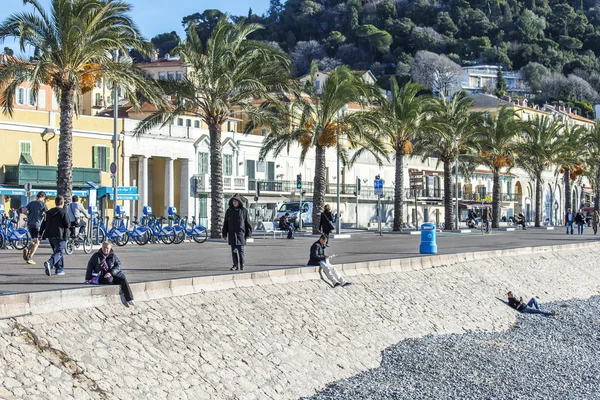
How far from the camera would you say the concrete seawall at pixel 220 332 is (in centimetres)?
1200

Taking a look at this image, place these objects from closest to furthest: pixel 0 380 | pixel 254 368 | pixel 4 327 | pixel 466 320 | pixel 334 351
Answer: pixel 0 380 → pixel 4 327 → pixel 254 368 → pixel 334 351 → pixel 466 320

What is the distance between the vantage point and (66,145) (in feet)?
100

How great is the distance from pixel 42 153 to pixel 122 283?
1478 inches

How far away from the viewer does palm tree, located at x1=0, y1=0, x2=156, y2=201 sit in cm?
2959

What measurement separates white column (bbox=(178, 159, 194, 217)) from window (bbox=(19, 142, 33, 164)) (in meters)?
12.7

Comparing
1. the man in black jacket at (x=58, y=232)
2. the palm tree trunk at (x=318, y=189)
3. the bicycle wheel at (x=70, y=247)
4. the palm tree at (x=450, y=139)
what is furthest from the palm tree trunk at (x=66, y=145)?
the palm tree at (x=450, y=139)

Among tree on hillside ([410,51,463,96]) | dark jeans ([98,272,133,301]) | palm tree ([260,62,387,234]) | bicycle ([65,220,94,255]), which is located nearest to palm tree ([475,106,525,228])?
palm tree ([260,62,387,234])

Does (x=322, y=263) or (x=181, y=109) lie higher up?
(x=181, y=109)

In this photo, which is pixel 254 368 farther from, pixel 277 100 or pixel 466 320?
pixel 277 100

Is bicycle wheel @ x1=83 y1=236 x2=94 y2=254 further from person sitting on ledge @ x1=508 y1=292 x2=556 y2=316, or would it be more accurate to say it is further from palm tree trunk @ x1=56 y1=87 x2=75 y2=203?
person sitting on ledge @ x1=508 y1=292 x2=556 y2=316

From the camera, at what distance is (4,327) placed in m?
11.9

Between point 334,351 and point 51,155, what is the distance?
36.5 m

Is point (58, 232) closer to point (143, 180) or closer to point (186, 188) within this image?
point (143, 180)

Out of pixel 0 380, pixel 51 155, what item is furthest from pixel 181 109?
pixel 0 380
